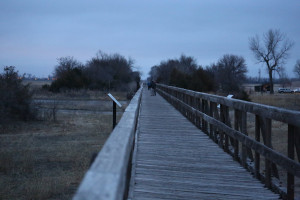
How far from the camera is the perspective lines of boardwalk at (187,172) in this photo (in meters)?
4.05

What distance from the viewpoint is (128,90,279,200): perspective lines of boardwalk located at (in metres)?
4.05

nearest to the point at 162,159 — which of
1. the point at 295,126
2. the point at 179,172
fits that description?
the point at 179,172

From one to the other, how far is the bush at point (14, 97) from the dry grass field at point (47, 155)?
1035 millimetres

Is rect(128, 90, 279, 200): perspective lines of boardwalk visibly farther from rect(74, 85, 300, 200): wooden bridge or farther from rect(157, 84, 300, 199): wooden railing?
rect(157, 84, 300, 199): wooden railing

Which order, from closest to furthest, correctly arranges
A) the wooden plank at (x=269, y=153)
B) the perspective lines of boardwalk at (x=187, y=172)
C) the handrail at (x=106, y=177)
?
the handrail at (x=106, y=177)
the wooden plank at (x=269, y=153)
the perspective lines of boardwalk at (x=187, y=172)

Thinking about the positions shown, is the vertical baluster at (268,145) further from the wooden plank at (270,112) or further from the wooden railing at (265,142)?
the wooden plank at (270,112)

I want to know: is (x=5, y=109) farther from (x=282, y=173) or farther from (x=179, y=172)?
(x=179, y=172)

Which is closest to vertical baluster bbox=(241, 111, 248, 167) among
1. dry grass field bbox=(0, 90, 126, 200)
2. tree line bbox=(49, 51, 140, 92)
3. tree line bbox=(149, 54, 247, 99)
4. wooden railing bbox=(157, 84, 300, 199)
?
wooden railing bbox=(157, 84, 300, 199)

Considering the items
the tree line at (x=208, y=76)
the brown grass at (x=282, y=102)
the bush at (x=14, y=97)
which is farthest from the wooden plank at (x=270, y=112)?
the brown grass at (x=282, y=102)

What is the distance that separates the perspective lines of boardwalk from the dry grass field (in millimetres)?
2723

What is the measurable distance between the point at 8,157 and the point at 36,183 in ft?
11.8

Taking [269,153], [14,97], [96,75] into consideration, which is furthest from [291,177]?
[96,75]

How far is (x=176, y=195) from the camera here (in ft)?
12.9

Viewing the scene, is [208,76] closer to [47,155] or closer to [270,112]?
[47,155]
